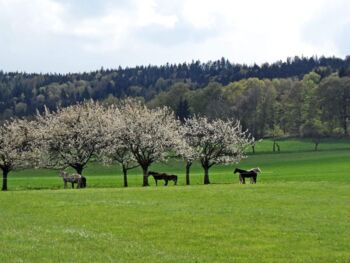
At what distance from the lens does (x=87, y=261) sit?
16734 mm

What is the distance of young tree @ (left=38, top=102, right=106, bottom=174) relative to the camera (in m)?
68.8

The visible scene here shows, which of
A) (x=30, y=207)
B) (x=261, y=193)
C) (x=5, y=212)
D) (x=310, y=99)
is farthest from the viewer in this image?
(x=310, y=99)

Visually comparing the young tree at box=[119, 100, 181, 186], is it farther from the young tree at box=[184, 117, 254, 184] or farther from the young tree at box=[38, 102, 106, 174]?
the young tree at box=[38, 102, 106, 174]

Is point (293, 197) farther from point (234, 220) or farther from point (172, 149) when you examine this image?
point (172, 149)

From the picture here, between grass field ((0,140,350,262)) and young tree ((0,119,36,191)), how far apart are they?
3108cm

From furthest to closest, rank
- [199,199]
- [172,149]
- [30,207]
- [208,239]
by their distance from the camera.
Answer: [172,149] → [199,199] → [30,207] → [208,239]

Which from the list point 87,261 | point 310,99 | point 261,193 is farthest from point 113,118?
point 310,99

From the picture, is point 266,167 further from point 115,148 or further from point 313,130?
point 313,130

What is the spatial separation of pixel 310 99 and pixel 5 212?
122 m

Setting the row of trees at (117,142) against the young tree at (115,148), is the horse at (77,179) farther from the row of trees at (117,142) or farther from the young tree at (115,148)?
the young tree at (115,148)

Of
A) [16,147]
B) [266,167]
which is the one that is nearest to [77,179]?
[16,147]

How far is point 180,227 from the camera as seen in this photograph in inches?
933

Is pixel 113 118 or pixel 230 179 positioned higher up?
pixel 113 118

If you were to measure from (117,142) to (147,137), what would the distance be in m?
4.27
